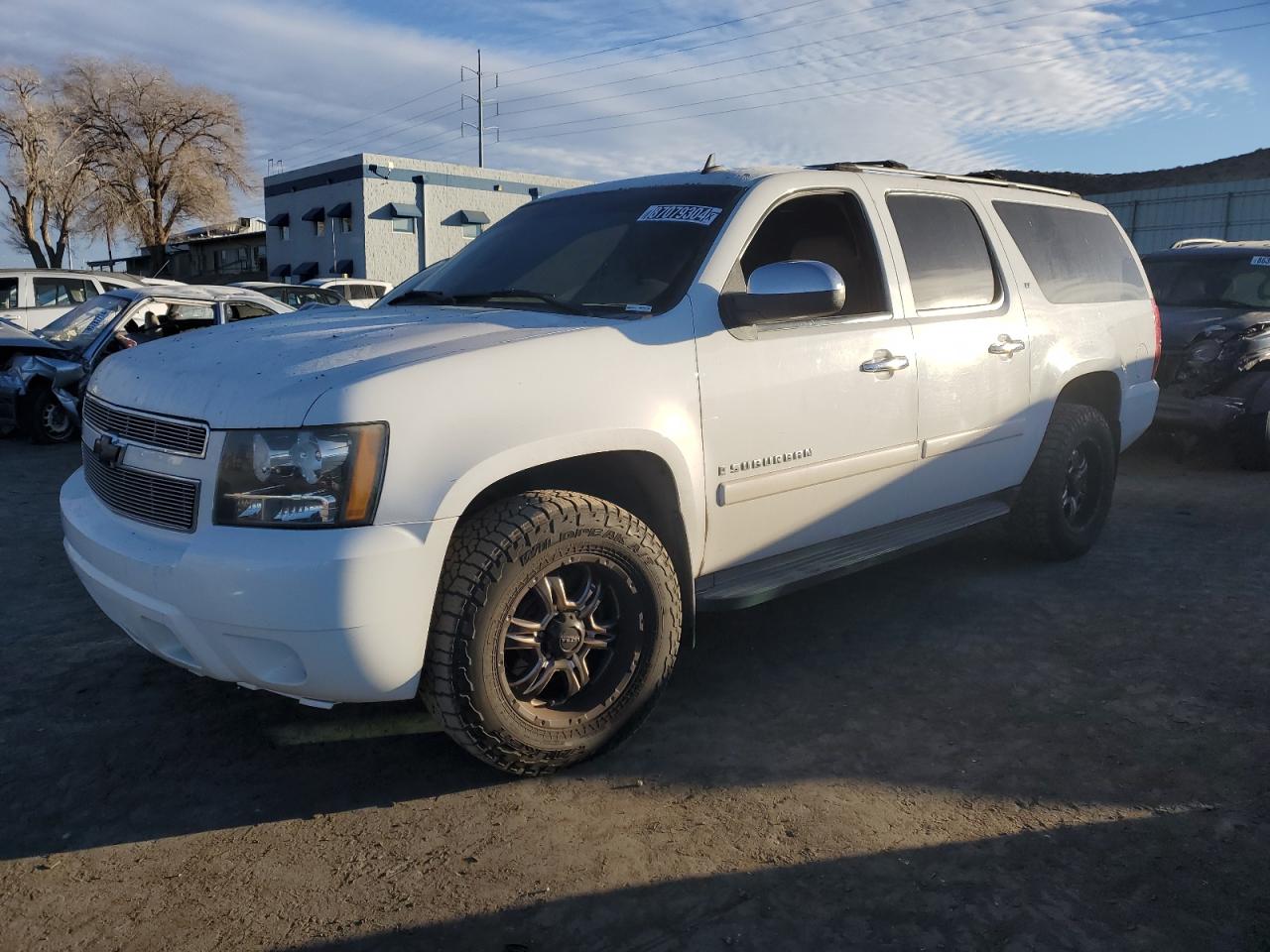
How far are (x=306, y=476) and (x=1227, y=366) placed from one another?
744cm

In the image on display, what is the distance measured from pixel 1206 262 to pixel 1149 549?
4.31m

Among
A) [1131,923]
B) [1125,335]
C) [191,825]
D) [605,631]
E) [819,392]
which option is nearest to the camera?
[1131,923]

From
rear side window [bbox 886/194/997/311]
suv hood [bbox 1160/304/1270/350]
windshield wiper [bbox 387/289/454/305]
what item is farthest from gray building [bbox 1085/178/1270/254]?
windshield wiper [bbox 387/289/454/305]

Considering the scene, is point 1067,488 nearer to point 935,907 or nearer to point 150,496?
point 935,907

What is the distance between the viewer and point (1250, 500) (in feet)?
22.4

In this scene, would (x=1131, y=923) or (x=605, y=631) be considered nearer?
(x=1131, y=923)

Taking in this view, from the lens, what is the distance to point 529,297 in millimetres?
3688

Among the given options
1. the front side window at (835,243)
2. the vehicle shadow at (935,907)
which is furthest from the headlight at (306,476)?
the front side window at (835,243)

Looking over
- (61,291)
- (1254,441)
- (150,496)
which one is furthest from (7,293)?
(1254,441)

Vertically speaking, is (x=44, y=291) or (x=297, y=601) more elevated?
(x=44, y=291)

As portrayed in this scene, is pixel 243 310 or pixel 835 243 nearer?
pixel 835 243

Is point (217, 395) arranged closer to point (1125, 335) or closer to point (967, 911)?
point (967, 911)

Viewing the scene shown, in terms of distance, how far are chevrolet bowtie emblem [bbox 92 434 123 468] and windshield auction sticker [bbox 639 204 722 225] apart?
1.97 metres

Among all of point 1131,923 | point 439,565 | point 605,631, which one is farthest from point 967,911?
point 439,565
